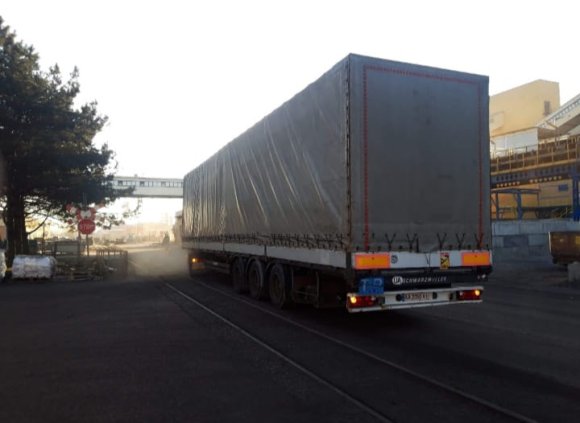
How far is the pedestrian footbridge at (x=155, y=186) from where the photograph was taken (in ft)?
228

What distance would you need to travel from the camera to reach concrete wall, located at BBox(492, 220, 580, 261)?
24734 mm

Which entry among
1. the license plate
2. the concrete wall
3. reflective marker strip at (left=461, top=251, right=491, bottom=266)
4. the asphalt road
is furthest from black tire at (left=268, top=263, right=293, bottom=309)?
the concrete wall

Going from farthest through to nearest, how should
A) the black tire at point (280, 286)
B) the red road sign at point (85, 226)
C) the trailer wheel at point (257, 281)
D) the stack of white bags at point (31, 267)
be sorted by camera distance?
1. the red road sign at point (85, 226)
2. the stack of white bags at point (31, 267)
3. the trailer wheel at point (257, 281)
4. the black tire at point (280, 286)

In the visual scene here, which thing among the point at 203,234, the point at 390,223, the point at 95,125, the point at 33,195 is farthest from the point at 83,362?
the point at 95,125

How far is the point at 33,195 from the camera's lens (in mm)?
21094

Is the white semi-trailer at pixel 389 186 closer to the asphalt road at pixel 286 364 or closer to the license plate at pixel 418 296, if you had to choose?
the license plate at pixel 418 296

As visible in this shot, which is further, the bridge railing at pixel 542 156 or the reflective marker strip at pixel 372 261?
the bridge railing at pixel 542 156

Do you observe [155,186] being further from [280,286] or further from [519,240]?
[280,286]

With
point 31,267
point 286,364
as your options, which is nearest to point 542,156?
point 31,267

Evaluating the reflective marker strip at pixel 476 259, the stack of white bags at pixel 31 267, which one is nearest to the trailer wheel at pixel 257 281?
the reflective marker strip at pixel 476 259

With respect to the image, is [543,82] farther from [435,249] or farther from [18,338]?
[18,338]

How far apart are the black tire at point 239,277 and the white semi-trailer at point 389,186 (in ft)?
11.3

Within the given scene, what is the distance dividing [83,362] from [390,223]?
15.1 ft

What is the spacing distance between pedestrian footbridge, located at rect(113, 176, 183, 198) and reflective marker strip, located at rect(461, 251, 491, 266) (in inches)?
2567
